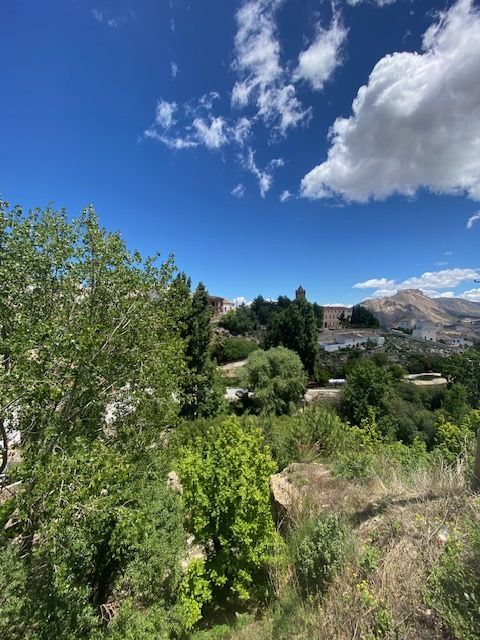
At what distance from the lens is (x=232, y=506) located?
15.6 feet

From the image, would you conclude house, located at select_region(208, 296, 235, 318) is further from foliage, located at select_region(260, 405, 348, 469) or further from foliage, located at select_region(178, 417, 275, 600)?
foliage, located at select_region(178, 417, 275, 600)

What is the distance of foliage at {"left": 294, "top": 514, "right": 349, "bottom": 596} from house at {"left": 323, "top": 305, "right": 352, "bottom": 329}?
10856cm

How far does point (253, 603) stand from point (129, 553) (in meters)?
2.27

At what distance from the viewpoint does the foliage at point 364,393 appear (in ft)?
70.9

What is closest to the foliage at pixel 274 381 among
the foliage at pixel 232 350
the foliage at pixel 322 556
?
the foliage at pixel 322 556

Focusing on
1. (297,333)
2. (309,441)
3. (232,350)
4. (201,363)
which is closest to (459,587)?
(309,441)

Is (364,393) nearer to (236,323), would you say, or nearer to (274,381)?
(274,381)

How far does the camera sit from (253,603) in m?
5.08

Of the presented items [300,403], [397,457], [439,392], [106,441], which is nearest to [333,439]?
[397,457]

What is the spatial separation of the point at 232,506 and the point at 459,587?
2.97m

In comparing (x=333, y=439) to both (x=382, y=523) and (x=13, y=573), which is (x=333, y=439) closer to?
(x=382, y=523)

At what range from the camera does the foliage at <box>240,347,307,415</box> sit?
22922 mm

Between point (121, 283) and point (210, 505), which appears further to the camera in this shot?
point (121, 283)

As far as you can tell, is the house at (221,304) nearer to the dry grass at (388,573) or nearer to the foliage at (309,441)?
the foliage at (309,441)
